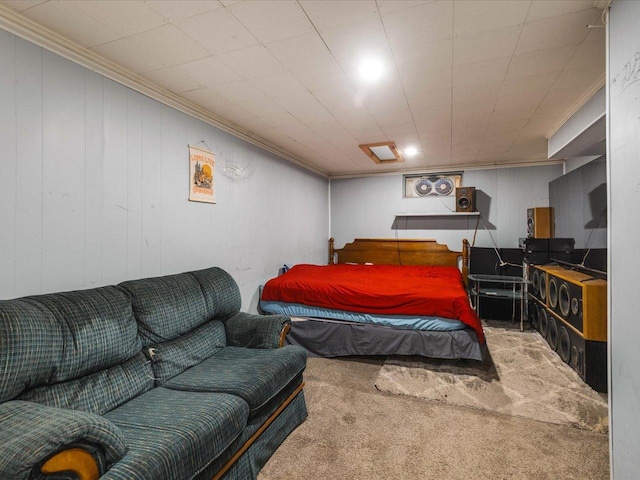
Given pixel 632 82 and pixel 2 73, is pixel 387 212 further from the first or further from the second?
pixel 2 73

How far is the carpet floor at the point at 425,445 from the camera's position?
1.75 meters

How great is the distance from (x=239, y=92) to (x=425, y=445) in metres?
2.89

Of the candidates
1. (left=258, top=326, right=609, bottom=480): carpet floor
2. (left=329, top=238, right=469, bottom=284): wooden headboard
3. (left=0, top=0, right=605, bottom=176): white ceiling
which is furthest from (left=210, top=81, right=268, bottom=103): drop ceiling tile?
(left=329, top=238, right=469, bottom=284): wooden headboard

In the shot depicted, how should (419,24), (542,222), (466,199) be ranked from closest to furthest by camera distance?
(419,24), (542,222), (466,199)

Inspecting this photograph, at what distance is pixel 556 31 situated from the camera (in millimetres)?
1766

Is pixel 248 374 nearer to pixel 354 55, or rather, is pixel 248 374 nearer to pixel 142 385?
pixel 142 385

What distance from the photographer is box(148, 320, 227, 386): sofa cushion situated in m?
1.94

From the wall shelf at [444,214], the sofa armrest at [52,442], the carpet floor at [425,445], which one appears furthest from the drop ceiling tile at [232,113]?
the wall shelf at [444,214]

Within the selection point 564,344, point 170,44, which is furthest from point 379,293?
point 170,44

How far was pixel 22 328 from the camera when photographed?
53.8 inches

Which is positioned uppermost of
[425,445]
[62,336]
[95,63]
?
[95,63]

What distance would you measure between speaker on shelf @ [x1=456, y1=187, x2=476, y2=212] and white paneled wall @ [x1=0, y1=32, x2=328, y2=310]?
3634 millimetres

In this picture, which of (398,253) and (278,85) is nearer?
(278,85)

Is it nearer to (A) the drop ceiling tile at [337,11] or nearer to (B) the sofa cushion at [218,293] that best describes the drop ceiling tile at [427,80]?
(A) the drop ceiling tile at [337,11]
